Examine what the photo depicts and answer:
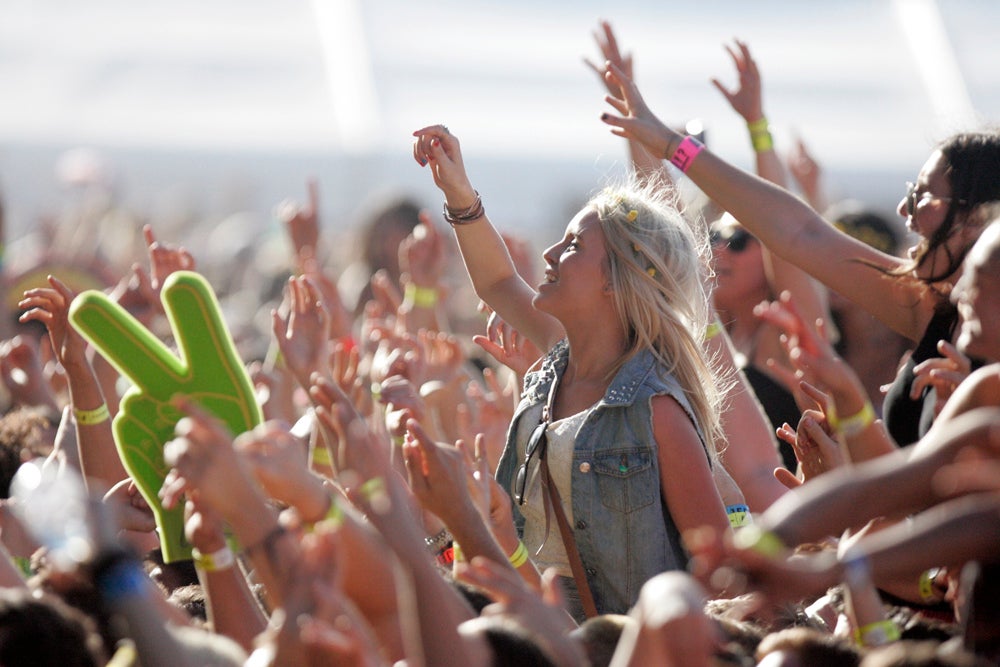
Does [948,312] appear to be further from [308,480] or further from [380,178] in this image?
[380,178]

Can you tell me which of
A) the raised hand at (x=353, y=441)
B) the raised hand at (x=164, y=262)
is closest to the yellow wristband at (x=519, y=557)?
the raised hand at (x=353, y=441)

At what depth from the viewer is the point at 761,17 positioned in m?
13.5

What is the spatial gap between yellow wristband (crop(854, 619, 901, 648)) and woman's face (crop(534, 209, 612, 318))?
1.10 metres

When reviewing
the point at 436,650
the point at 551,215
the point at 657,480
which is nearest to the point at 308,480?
the point at 436,650

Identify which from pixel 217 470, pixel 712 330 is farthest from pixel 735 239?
pixel 217 470

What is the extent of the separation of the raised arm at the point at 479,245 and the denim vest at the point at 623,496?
58cm

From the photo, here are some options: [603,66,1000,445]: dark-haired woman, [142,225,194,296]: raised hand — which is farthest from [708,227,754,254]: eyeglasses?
[142,225,194,296]: raised hand

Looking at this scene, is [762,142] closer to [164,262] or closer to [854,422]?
[854,422]

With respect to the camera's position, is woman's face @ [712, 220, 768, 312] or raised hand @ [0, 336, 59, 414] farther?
woman's face @ [712, 220, 768, 312]

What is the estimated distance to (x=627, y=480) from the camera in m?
2.65

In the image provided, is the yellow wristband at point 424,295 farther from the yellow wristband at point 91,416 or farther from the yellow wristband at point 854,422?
the yellow wristband at point 854,422

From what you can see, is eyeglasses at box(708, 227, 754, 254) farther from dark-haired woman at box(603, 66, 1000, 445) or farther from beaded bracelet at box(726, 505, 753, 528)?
beaded bracelet at box(726, 505, 753, 528)

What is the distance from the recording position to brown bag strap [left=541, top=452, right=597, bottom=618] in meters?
2.68

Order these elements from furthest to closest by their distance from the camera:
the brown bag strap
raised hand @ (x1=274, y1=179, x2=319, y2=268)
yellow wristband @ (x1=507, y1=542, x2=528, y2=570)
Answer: raised hand @ (x1=274, y1=179, x2=319, y2=268)
the brown bag strap
yellow wristband @ (x1=507, y1=542, x2=528, y2=570)
